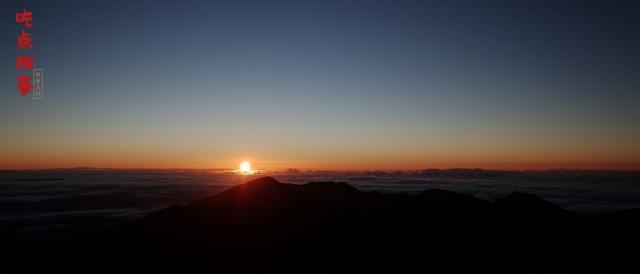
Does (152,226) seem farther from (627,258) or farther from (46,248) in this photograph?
(627,258)

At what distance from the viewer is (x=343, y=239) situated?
16.0 meters

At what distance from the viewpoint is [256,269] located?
13984 millimetres

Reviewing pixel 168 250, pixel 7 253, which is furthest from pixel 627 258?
pixel 7 253

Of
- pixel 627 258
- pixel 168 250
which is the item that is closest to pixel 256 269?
pixel 168 250

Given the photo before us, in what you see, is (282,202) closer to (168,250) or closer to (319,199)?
(319,199)

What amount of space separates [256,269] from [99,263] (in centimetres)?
631

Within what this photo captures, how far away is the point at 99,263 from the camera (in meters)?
14.5

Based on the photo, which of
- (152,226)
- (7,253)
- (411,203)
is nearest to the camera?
(7,253)

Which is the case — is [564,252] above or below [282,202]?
below

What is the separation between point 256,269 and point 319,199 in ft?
23.0

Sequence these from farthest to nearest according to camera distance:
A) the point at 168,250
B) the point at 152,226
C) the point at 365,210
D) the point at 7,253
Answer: the point at 365,210 < the point at 152,226 < the point at 168,250 < the point at 7,253

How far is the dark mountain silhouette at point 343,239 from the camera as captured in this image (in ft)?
46.6

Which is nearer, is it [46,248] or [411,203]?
[46,248]

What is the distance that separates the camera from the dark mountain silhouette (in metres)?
14.2
